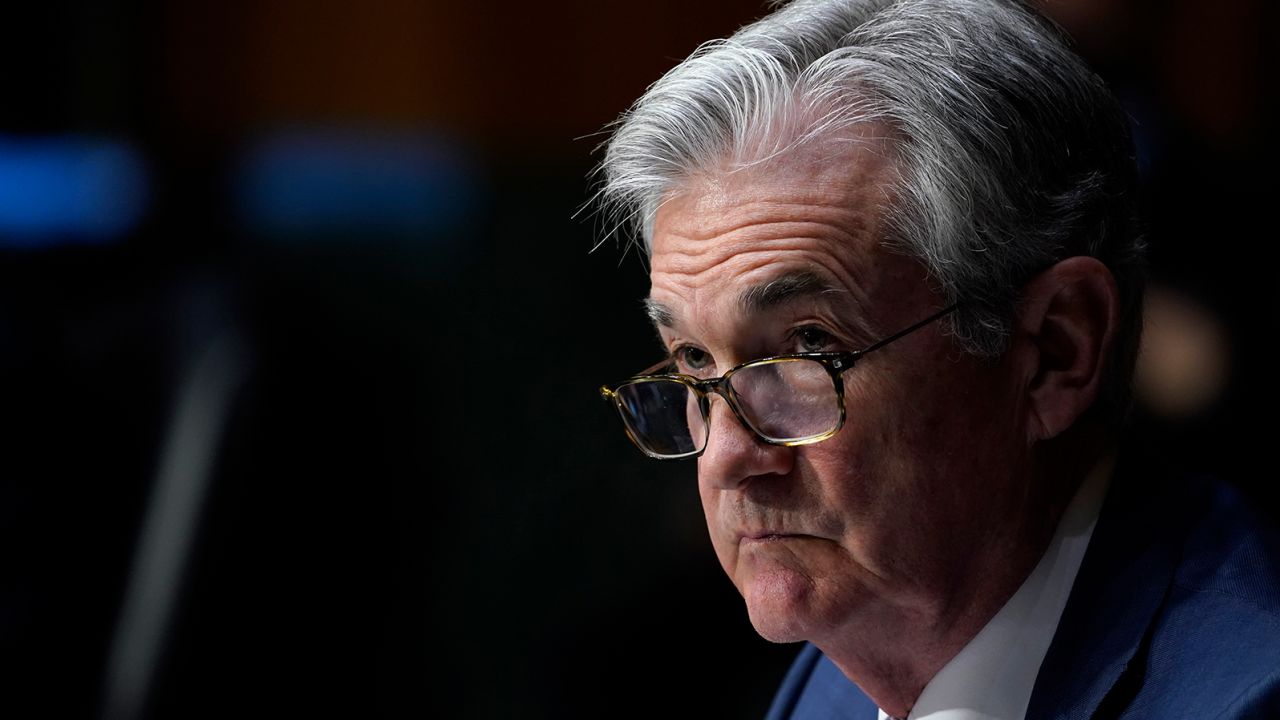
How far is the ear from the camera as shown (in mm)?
1302

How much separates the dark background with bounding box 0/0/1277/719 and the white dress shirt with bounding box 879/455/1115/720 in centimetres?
181

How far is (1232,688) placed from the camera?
1.09m

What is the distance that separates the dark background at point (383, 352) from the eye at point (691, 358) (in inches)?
73.6

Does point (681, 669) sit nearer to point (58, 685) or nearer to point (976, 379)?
point (58, 685)

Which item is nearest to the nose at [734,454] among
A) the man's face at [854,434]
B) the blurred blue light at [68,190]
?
the man's face at [854,434]

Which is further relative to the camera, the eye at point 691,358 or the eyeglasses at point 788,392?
the eye at point 691,358

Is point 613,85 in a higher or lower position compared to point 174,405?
higher

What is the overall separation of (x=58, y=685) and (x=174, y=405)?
29.8 inches

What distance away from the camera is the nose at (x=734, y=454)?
128 cm

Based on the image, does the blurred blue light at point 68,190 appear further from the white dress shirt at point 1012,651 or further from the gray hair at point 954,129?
the white dress shirt at point 1012,651

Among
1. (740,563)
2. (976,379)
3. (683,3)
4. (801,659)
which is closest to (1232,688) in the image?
(976,379)

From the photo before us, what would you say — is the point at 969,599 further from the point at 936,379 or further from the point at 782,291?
the point at 782,291

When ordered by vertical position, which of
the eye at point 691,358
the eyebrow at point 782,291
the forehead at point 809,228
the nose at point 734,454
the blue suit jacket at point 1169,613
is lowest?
the blue suit jacket at point 1169,613

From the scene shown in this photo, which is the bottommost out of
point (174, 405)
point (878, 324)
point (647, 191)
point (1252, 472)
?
point (1252, 472)
